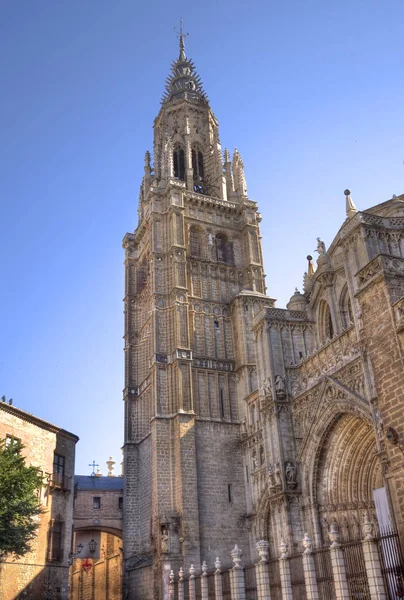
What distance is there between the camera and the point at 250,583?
18625 mm

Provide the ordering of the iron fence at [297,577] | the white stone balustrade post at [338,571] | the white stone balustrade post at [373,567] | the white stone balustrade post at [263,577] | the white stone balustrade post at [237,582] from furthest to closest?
the white stone balustrade post at [237,582]
the white stone balustrade post at [263,577]
the iron fence at [297,577]
the white stone balustrade post at [338,571]
the white stone balustrade post at [373,567]

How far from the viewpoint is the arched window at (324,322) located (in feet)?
101

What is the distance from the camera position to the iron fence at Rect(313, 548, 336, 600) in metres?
14.8

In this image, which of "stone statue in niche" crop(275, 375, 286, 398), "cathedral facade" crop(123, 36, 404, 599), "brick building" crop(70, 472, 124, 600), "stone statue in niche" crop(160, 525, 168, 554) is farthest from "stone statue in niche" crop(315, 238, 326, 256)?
"brick building" crop(70, 472, 124, 600)

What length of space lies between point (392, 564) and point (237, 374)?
75.9ft

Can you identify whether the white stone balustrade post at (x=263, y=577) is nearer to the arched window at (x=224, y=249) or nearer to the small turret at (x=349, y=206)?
the small turret at (x=349, y=206)

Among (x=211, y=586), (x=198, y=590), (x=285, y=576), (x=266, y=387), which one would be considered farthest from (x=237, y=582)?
(x=266, y=387)

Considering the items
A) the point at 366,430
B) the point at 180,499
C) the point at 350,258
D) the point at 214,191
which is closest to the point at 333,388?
the point at 366,430

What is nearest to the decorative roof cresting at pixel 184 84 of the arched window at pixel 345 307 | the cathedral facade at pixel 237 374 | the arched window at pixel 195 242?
A: the cathedral facade at pixel 237 374

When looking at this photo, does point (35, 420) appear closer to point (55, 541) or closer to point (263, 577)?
point (55, 541)

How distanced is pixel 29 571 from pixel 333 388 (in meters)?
17.6

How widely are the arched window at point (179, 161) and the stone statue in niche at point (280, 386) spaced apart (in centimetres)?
2356

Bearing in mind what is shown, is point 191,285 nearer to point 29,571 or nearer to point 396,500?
point 29,571

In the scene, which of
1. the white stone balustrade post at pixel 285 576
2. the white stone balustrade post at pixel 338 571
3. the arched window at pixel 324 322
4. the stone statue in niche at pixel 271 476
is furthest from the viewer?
the arched window at pixel 324 322
